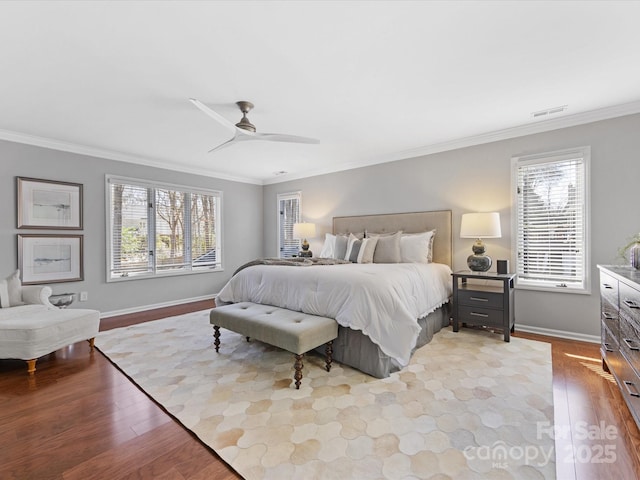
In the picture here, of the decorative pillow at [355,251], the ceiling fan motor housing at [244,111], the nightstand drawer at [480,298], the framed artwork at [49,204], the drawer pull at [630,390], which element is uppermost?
the ceiling fan motor housing at [244,111]

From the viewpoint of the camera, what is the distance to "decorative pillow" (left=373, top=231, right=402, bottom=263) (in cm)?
402

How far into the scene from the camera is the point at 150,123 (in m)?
3.43

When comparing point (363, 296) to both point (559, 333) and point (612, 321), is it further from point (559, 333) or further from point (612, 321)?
Answer: point (559, 333)

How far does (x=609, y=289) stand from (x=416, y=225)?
2371 millimetres

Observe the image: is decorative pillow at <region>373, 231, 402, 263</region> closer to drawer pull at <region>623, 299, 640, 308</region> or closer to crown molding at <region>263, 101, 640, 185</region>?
crown molding at <region>263, 101, 640, 185</region>

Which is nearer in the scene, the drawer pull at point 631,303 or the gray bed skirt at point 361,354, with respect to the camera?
the drawer pull at point 631,303

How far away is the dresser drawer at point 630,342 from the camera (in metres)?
1.67

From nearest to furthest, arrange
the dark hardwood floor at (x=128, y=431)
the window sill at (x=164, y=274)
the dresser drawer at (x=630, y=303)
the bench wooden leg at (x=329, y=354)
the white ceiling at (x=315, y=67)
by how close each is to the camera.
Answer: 1. the dark hardwood floor at (x=128, y=431)
2. the dresser drawer at (x=630, y=303)
3. the white ceiling at (x=315, y=67)
4. the bench wooden leg at (x=329, y=354)
5. the window sill at (x=164, y=274)

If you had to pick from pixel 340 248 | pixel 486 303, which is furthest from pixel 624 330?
pixel 340 248

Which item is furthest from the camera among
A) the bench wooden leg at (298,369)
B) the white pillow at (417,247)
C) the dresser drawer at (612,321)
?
the white pillow at (417,247)

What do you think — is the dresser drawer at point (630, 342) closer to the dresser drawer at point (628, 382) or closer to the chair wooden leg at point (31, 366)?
the dresser drawer at point (628, 382)

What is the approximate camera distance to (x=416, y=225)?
4414mm

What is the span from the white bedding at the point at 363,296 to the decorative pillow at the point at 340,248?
1345 mm

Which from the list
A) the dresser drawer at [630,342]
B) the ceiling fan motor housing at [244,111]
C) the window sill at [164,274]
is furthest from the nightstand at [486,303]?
the window sill at [164,274]
